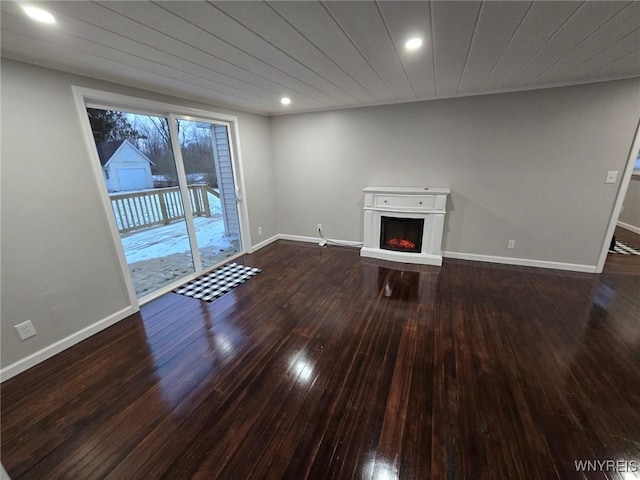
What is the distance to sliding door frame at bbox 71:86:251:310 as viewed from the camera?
224cm

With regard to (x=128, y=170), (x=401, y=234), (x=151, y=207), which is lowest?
(x=401, y=234)

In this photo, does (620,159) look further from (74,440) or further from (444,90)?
(74,440)

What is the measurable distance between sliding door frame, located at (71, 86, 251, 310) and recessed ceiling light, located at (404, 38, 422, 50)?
99.1 inches

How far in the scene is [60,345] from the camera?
2.18m

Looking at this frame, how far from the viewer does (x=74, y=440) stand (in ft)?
4.91

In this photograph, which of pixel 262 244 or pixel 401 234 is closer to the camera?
pixel 401 234

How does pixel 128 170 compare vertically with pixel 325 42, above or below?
below

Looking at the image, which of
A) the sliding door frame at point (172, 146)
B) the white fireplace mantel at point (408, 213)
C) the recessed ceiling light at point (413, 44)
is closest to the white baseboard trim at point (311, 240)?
the white fireplace mantel at point (408, 213)

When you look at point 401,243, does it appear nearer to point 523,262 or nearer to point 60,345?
point 523,262

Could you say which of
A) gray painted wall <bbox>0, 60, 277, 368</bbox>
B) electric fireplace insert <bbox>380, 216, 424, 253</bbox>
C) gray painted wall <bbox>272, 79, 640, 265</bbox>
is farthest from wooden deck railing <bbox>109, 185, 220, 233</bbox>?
electric fireplace insert <bbox>380, 216, 424, 253</bbox>

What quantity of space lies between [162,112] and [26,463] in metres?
3.04

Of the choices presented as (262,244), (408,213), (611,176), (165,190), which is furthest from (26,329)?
(611,176)

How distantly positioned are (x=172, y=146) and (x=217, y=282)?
5.66ft
